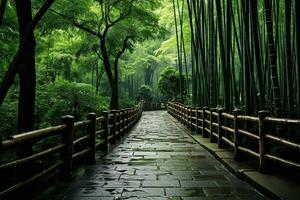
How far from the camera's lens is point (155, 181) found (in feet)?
14.2

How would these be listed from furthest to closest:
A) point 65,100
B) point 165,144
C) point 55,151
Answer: point 65,100, point 165,144, point 55,151

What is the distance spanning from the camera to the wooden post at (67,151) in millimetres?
4391

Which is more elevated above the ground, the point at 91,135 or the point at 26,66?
the point at 26,66

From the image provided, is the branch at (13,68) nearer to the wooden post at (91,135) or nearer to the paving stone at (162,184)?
the wooden post at (91,135)

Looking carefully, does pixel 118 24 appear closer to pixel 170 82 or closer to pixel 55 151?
pixel 55 151

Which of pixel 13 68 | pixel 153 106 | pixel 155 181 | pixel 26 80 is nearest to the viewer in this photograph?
pixel 155 181

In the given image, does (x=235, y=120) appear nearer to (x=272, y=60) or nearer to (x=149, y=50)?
(x=272, y=60)

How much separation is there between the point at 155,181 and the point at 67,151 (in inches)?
44.3

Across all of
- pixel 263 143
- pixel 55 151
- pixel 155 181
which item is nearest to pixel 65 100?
pixel 55 151

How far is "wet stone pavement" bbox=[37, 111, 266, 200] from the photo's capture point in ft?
12.1

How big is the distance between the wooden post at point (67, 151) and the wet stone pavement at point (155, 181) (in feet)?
0.57

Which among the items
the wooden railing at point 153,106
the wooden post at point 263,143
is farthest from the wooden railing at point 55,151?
the wooden railing at point 153,106

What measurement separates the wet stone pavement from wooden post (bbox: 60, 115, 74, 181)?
0.17 metres

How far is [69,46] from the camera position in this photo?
18.6m
